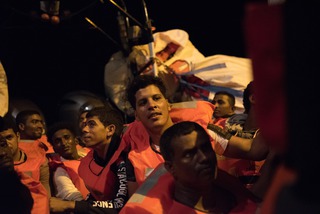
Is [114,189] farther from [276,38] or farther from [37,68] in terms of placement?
[37,68]

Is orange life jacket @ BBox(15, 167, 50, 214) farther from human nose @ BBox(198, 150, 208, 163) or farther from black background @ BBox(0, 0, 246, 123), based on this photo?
black background @ BBox(0, 0, 246, 123)

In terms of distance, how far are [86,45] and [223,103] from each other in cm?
263

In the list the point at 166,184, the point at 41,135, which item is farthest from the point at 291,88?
the point at 41,135

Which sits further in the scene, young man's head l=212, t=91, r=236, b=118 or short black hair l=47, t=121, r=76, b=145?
young man's head l=212, t=91, r=236, b=118

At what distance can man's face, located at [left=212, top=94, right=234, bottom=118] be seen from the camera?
5726mm

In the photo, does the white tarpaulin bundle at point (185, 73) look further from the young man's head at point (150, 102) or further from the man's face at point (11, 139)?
the young man's head at point (150, 102)

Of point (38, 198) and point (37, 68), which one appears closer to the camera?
point (38, 198)

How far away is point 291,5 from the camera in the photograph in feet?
5.07

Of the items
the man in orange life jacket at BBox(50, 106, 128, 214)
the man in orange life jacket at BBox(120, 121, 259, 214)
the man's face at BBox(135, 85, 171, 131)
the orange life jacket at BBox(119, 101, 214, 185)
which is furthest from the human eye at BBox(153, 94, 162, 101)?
the man in orange life jacket at BBox(120, 121, 259, 214)

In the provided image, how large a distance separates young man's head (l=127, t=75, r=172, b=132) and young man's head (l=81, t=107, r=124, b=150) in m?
0.30

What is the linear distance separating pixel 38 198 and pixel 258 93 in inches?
100

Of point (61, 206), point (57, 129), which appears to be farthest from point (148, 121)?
point (57, 129)

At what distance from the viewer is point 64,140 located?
5.19m

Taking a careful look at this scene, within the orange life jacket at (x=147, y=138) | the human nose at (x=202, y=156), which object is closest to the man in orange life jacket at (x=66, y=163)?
Answer: the orange life jacket at (x=147, y=138)
